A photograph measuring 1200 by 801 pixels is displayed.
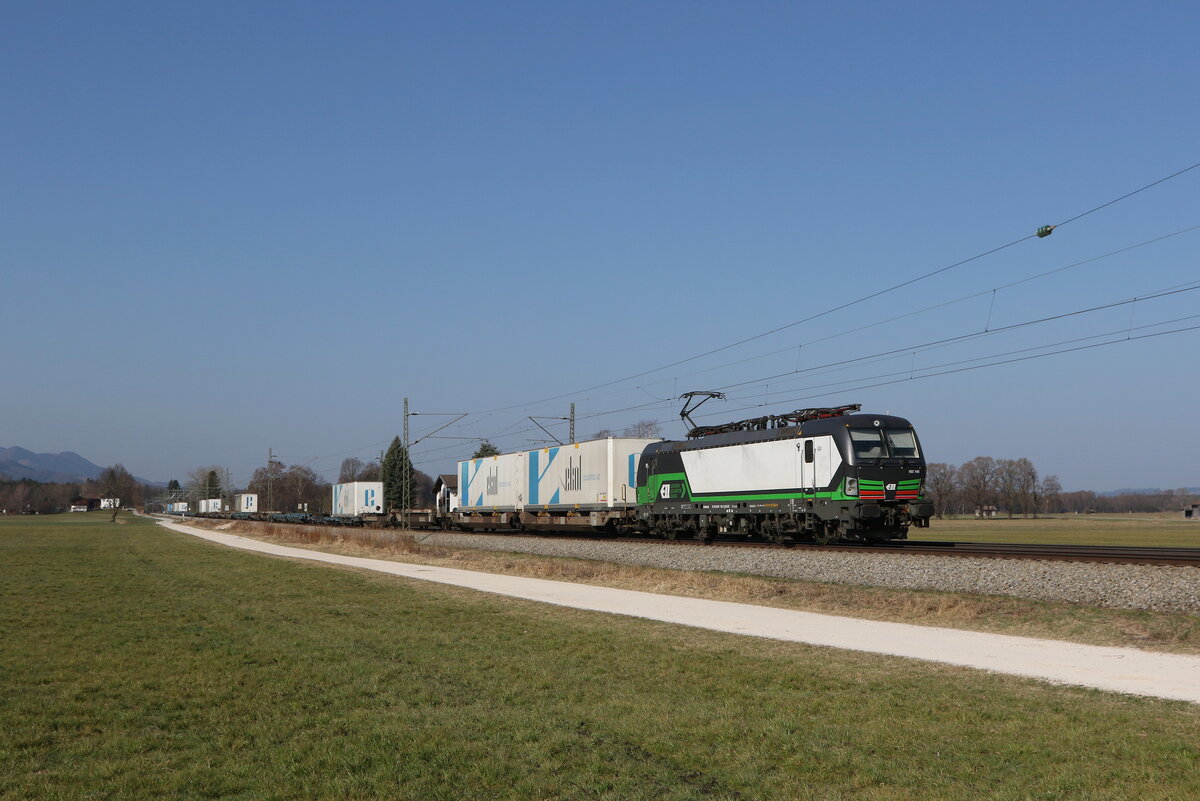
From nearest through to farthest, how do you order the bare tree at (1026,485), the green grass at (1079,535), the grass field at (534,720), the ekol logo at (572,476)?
the grass field at (534,720)
the ekol logo at (572,476)
the green grass at (1079,535)
the bare tree at (1026,485)

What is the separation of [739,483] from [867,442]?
5.41 metres

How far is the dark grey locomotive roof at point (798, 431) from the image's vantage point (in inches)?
1065

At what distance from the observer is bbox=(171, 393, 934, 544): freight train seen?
87.5 ft

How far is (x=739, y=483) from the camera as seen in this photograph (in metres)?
31.1

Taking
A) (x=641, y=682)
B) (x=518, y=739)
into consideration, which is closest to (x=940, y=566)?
(x=641, y=682)

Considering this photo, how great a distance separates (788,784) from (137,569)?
2488 centimetres

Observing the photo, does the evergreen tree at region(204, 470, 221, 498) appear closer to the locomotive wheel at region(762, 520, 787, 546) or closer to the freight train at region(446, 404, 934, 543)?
the freight train at region(446, 404, 934, 543)

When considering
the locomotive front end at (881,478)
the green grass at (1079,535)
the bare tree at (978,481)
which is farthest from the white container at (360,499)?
the bare tree at (978,481)

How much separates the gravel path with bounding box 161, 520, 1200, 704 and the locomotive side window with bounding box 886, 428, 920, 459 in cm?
1014

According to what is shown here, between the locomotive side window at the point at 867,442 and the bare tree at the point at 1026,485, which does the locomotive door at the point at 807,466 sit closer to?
the locomotive side window at the point at 867,442

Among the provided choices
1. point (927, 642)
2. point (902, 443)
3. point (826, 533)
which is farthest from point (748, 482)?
point (927, 642)

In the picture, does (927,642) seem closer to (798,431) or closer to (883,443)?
(883,443)

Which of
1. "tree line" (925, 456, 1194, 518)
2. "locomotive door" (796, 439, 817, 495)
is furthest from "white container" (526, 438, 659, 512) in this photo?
"tree line" (925, 456, 1194, 518)

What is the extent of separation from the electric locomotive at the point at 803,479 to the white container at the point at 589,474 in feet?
14.8
